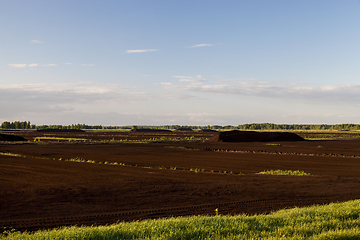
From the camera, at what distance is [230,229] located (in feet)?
26.3

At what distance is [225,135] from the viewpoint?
2975 inches

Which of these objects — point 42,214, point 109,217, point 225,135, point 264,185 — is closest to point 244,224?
point 109,217

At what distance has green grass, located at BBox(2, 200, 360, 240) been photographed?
750 centimetres

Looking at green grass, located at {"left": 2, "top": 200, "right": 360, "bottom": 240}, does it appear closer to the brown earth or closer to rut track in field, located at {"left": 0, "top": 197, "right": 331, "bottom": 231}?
rut track in field, located at {"left": 0, "top": 197, "right": 331, "bottom": 231}

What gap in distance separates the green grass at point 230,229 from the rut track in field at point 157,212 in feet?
5.43

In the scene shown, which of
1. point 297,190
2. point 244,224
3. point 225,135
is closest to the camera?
point 244,224

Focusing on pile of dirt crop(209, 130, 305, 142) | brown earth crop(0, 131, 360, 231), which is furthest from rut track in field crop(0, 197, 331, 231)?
pile of dirt crop(209, 130, 305, 142)

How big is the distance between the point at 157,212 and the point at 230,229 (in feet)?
13.9

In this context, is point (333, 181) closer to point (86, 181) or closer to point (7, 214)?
point (86, 181)

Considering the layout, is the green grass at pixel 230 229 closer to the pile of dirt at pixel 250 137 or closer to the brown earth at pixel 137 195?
the brown earth at pixel 137 195

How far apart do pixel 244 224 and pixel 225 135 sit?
6769 centimetres

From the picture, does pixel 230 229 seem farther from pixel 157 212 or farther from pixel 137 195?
pixel 137 195

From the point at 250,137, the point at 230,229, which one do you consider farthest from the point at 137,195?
the point at 250,137

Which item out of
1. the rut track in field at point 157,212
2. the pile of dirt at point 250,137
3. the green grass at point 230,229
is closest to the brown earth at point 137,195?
the rut track in field at point 157,212
